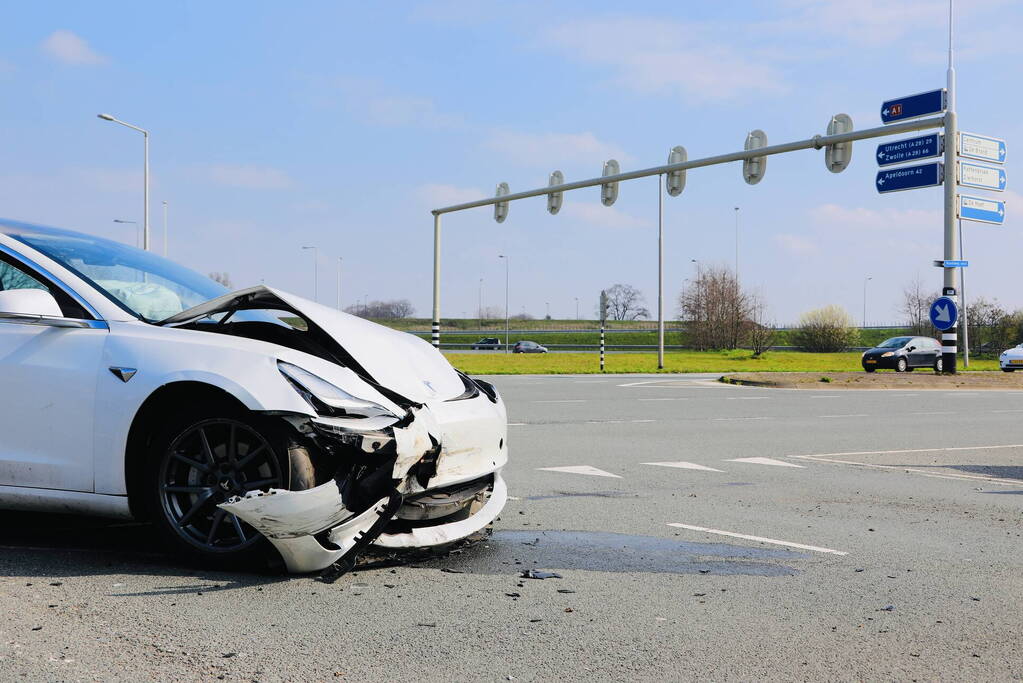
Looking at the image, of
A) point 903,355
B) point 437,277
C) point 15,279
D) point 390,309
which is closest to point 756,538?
point 15,279

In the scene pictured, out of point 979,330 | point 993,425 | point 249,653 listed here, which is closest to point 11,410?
point 249,653

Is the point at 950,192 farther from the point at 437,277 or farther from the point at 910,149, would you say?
the point at 437,277

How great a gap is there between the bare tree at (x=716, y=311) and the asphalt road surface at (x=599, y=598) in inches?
2332

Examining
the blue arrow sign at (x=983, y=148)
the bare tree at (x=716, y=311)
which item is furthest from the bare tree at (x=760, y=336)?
the blue arrow sign at (x=983, y=148)

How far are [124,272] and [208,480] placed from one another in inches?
59.6

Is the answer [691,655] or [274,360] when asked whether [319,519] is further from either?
[691,655]

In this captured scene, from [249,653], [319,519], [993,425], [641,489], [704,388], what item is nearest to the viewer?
[249,653]

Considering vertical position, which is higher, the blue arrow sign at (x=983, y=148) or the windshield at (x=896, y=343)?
the blue arrow sign at (x=983, y=148)

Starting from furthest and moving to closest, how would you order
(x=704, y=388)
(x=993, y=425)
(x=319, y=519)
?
(x=704, y=388) → (x=993, y=425) → (x=319, y=519)

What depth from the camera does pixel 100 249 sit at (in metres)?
5.48

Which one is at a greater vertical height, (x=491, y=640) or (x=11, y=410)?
(x=11, y=410)

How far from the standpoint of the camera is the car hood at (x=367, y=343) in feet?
15.0

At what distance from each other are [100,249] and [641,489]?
4.30 metres

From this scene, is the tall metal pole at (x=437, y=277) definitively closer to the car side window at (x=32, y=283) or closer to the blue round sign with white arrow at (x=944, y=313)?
the blue round sign with white arrow at (x=944, y=313)
